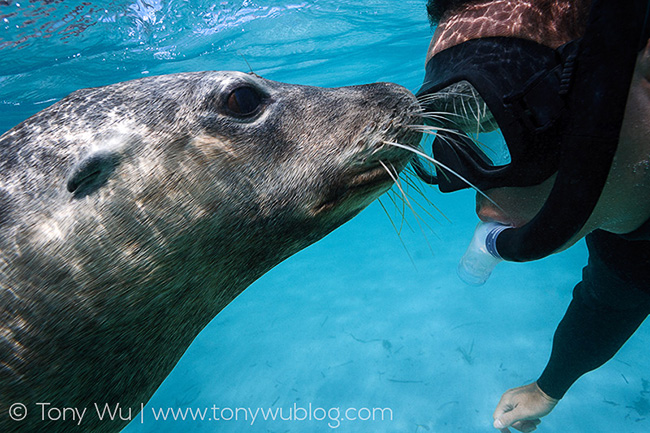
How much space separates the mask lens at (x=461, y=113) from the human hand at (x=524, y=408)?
11.2 feet

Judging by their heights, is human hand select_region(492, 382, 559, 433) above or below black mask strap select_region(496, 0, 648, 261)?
below

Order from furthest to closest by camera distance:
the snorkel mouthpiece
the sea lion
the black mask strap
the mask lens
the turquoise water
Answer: the turquoise water, the snorkel mouthpiece, the mask lens, the sea lion, the black mask strap

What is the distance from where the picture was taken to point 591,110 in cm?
114

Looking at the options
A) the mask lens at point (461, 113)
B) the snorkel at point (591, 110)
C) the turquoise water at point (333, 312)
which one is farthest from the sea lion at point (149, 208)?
the turquoise water at point (333, 312)

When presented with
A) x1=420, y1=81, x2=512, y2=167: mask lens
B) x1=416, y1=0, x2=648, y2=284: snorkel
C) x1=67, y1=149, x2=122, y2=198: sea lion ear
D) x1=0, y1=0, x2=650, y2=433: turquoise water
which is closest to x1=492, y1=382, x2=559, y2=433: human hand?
x1=0, y1=0, x2=650, y2=433: turquoise water

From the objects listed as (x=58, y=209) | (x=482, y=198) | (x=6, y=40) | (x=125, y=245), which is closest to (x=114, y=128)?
(x=58, y=209)

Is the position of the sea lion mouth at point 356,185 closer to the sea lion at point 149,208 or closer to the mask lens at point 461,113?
the sea lion at point 149,208

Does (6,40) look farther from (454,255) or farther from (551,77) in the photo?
(454,255)

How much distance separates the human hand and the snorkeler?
2988 mm

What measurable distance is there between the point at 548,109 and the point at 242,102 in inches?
48.2

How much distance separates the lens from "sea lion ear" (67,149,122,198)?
137 cm

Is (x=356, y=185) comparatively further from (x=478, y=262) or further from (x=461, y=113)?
(x=478, y=262)

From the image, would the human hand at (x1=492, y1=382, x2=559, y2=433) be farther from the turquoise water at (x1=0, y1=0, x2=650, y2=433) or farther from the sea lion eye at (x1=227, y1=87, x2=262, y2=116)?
the sea lion eye at (x1=227, y1=87, x2=262, y2=116)

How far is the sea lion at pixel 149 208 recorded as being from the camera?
51.7 inches
